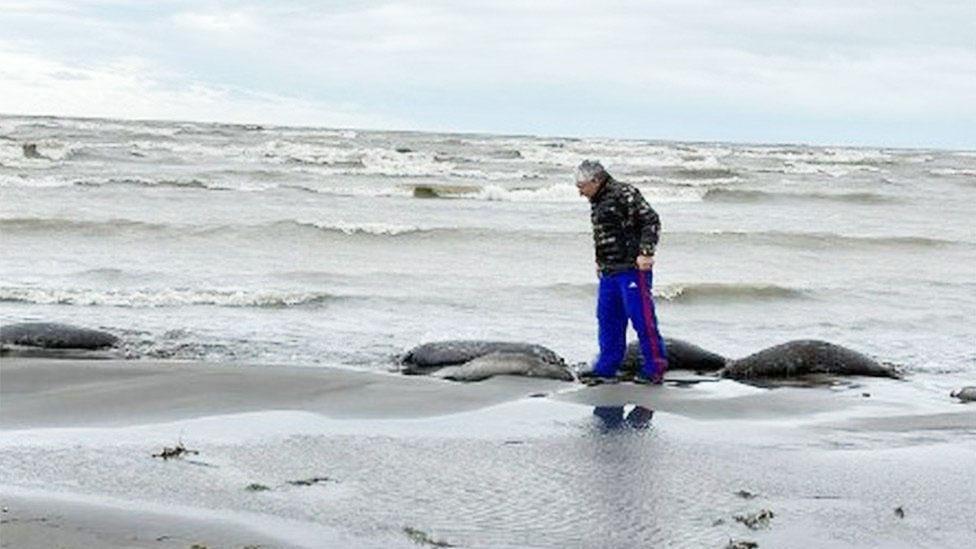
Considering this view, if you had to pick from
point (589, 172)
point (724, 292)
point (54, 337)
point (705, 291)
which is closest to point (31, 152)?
point (705, 291)

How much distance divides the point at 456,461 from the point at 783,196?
113ft

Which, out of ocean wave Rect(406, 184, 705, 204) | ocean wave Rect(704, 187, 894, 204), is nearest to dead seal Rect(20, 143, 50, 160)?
ocean wave Rect(406, 184, 705, 204)

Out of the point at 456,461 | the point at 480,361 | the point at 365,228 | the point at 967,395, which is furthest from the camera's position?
the point at 365,228

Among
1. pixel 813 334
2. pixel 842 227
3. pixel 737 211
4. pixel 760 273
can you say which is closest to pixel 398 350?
pixel 813 334

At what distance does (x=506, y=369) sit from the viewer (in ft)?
38.2

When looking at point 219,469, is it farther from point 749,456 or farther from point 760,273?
point 760,273

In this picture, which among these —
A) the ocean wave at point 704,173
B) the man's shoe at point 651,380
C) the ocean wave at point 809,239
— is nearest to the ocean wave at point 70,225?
the ocean wave at point 809,239

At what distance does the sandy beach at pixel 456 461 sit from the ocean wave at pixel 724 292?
7.20 m

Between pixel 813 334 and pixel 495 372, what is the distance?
5.63 metres

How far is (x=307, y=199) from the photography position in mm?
34375

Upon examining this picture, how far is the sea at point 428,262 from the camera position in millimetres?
14781

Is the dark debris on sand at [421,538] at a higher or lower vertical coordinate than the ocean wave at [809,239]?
higher

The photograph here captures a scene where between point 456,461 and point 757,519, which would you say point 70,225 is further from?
point 757,519

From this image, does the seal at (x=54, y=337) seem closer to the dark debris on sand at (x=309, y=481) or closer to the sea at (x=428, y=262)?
the sea at (x=428, y=262)
